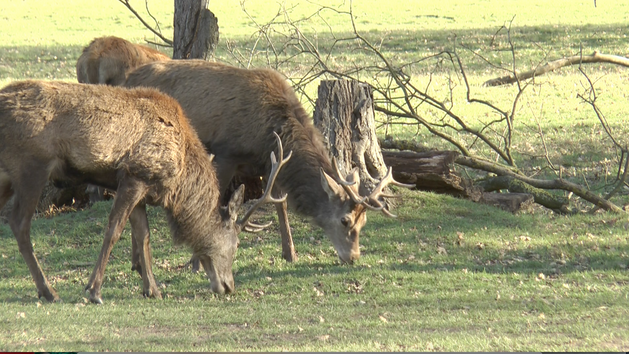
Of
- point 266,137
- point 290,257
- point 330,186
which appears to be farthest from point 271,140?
point 290,257

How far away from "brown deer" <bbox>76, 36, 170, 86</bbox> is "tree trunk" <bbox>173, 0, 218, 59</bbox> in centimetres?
47

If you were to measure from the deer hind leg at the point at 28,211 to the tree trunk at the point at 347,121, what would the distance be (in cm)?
428

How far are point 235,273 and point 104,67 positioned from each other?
426 centimetres

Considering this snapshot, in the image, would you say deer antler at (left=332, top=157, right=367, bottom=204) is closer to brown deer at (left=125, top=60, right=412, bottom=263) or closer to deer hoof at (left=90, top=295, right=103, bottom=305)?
brown deer at (left=125, top=60, right=412, bottom=263)

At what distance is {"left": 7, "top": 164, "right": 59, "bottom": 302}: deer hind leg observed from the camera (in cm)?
768

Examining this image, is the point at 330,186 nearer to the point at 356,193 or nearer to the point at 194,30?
the point at 356,193

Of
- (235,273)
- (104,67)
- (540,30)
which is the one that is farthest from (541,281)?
(540,30)

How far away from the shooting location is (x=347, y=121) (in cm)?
1114

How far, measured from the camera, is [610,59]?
1175 cm

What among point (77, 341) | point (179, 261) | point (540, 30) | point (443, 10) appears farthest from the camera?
point (443, 10)

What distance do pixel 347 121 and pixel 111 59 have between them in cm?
353

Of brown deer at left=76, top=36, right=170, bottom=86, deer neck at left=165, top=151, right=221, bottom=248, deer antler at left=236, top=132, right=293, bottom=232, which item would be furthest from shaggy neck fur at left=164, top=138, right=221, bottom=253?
brown deer at left=76, top=36, right=170, bottom=86

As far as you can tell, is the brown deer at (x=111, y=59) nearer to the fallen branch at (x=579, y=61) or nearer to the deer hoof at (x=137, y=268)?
the deer hoof at (x=137, y=268)

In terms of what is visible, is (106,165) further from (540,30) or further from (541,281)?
(540,30)
